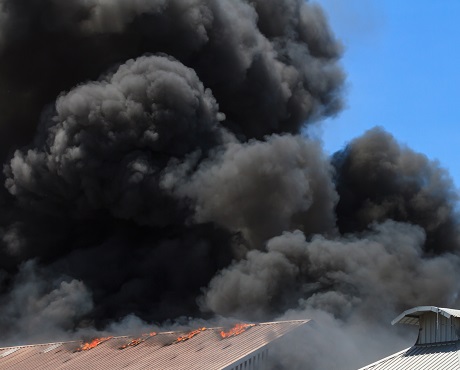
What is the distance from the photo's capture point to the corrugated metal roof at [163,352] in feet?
114

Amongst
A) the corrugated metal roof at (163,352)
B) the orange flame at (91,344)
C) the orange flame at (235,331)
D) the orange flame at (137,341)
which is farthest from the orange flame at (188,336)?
the orange flame at (91,344)

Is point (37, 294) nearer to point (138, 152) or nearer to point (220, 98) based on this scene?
point (138, 152)

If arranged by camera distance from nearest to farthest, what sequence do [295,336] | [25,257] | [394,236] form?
1. [295,336]
2. [394,236]
3. [25,257]

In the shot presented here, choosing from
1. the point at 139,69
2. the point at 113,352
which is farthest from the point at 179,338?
the point at 139,69

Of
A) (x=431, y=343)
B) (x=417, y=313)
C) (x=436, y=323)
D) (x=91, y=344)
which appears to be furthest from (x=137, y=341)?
(x=436, y=323)

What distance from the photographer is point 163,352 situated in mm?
37750

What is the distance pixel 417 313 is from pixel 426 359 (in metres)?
1.97

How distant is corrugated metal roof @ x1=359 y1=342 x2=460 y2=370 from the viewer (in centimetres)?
2792

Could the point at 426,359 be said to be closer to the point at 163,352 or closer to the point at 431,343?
the point at 431,343

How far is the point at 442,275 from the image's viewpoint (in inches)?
2080

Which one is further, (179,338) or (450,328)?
(179,338)

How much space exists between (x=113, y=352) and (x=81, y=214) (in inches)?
776

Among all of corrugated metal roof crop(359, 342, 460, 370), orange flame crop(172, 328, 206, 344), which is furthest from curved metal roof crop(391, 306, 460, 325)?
orange flame crop(172, 328, 206, 344)

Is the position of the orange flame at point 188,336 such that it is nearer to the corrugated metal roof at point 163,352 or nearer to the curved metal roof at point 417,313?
the corrugated metal roof at point 163,352
